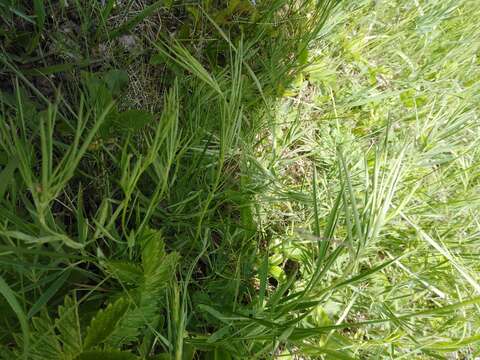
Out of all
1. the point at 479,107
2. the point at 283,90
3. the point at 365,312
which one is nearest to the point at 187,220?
the point at 283,90

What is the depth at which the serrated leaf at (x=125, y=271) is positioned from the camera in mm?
764

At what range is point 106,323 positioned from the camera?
72 cm

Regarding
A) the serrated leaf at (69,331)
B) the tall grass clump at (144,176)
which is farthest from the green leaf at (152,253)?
the serrated leaf at (69,331)

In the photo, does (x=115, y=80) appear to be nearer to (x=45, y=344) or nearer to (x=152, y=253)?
(x=152, y=253)

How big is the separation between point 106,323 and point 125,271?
0.09 metres

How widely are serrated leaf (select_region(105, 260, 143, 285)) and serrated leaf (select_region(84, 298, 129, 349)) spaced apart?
0.05 metres

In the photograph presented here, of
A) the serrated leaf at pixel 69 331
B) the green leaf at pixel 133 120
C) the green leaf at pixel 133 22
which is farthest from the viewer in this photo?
the green leaf at pixel 133 22

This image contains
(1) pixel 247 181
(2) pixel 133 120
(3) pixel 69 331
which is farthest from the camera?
(1) pixel 247 181

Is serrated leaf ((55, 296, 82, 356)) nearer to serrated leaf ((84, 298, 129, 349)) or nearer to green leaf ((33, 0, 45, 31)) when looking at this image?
serrated leaf ((84, 298, 129, 349))

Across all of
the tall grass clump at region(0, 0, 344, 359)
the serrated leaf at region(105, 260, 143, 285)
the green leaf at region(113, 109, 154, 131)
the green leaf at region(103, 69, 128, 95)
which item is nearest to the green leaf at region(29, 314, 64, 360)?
the tall grass clump at region(0, 0, 344, 359)

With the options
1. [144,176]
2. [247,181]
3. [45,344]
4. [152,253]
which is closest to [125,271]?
[152,253]

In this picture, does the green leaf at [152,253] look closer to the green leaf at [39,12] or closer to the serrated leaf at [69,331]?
the serrated leaf at [69,331]

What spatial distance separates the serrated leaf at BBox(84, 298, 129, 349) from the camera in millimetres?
712

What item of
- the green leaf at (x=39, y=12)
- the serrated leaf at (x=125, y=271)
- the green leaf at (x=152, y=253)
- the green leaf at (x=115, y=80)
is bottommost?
the serrated leaf at (x=125, y=271)
